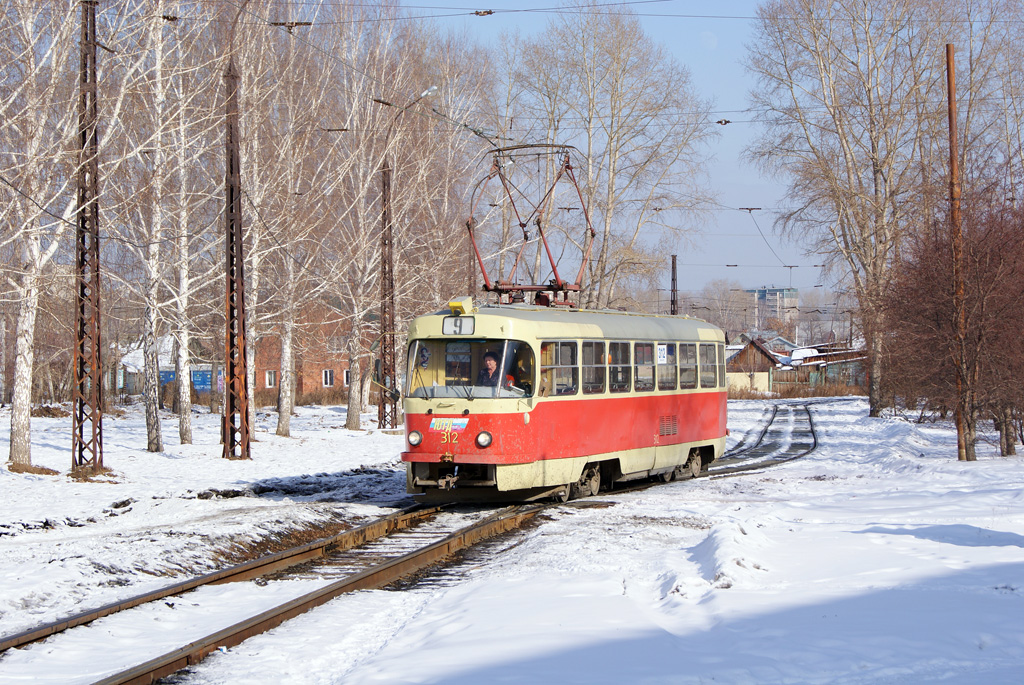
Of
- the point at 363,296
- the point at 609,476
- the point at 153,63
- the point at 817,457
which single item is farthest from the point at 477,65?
the point at 609,476

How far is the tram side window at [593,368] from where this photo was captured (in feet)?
48.9

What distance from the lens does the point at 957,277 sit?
19156mm

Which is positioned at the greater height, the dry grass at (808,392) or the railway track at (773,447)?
the dry grass at (808,392)

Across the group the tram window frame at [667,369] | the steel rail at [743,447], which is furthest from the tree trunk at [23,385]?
the steel rail at [743,447]

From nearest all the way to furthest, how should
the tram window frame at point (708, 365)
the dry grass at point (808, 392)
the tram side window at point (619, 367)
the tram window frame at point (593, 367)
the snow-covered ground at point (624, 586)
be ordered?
the snow-covered ground at point (624, 586) → the tram window frame at point (593, 367) → the tram side window at point (619, 367) → the tram window frame at point (708, 365) → the dry grass at point (808, 392)

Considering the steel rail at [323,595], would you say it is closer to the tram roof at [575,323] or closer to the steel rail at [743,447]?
the tram roof at [575,323]

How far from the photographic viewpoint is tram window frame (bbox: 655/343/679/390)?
1719cm

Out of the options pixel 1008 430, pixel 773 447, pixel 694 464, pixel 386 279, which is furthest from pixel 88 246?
pixel 773 447

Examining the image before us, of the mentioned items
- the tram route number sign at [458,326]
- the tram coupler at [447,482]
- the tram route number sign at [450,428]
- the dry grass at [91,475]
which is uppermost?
the tram route number sign at [458,326]

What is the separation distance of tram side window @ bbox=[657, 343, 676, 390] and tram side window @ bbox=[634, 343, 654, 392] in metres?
0.28

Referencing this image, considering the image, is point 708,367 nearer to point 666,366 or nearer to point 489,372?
point 666,366

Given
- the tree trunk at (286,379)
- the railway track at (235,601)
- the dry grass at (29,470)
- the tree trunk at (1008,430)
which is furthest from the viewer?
the tree trunk at (286,379)

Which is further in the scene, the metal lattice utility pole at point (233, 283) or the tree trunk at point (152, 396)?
the tree trunk at point (152, 396)

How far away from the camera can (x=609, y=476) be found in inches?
643
